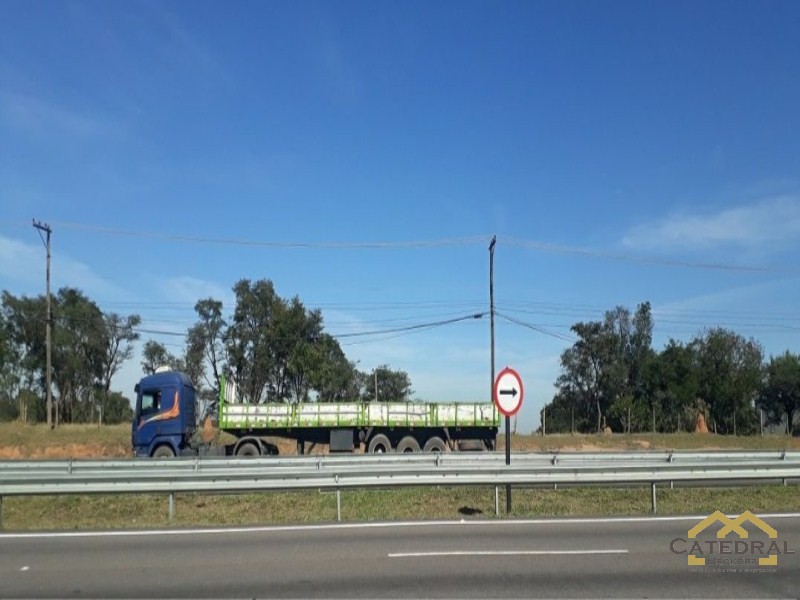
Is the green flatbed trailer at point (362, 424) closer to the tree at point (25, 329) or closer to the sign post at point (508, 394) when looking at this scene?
the sign post at point (508, 394)

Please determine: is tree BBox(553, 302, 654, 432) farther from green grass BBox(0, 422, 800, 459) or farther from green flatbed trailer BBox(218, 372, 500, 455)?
green flatbed trailer BBox(218, 372, 500, 455)

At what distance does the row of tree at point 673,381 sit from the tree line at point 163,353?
2373 centimetres

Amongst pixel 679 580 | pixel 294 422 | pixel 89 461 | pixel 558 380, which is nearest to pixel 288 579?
pixel 679 580

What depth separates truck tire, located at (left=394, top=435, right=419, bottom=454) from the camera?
111 feet

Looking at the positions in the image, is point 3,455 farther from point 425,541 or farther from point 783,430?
point 783,430

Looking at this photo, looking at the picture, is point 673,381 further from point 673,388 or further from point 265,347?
point 265,347

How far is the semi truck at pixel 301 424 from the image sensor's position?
95.8 ft

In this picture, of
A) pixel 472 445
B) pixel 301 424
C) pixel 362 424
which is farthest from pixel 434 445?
pixel 301 424

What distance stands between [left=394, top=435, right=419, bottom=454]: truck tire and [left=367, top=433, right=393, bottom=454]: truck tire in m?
0.45

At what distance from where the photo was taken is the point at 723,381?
233 feet

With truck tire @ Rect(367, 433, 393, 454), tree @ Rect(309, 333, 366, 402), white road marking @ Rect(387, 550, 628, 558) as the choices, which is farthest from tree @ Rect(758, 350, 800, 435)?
white road marking @ Rect(387, 550, 628, 558)

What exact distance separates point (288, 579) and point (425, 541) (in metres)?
3.14

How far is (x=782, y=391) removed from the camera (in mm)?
74438

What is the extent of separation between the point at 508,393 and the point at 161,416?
1707 cm
